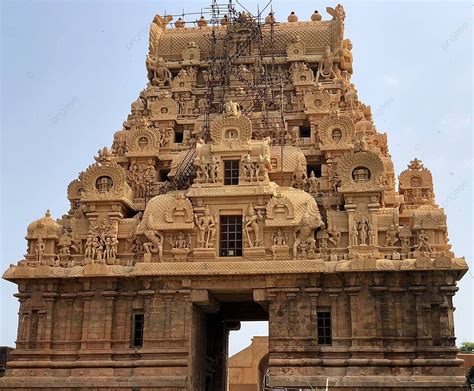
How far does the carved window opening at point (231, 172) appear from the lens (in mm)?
32303

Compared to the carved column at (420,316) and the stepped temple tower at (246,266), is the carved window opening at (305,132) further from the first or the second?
the carved column at (420,316)

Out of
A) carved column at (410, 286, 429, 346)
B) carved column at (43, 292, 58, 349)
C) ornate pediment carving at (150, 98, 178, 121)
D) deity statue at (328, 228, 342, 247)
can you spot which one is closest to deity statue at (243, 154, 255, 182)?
deity statue at (328, 228, 342, 247)

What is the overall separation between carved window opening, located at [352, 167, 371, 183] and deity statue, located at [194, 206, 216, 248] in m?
6.54

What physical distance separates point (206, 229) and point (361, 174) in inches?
286

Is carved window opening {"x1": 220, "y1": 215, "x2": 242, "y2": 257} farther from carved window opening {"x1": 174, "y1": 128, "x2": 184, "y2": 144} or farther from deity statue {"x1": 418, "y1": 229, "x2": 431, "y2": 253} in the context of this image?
carved window opening {"x1": 174, "y1": 128, "x2": 184, "y2": 144}

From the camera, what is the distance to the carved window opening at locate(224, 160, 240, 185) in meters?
32.3

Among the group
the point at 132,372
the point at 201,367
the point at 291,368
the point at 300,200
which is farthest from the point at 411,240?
the point at 132,372

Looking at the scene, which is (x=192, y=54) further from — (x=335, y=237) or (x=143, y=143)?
(x=335, y=237)

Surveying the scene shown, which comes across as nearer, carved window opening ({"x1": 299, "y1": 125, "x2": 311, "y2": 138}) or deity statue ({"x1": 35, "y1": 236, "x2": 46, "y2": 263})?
deity statue ({"x1": 35, "y1": 236, "x2": 46, "y2": 263})

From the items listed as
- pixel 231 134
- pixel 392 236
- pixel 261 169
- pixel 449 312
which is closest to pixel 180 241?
pixel 261 169

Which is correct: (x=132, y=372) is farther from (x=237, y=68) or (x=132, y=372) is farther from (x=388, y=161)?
(x=237, y=68)

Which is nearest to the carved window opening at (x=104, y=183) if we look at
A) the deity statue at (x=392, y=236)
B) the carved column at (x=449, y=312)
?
the deity statue at (x=392, y=236)

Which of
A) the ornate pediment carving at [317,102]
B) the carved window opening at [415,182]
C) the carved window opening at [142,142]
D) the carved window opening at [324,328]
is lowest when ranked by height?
the carved window opening at [324,328]

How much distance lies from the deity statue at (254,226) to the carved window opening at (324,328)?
3941mm
